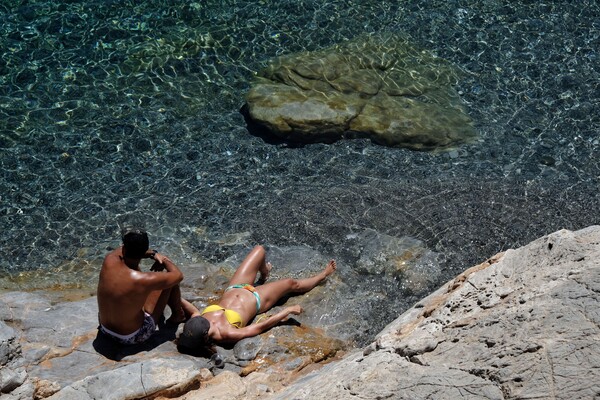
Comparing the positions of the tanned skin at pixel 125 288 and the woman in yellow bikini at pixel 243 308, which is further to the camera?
the woman in yellow bikini at pixel 243 308

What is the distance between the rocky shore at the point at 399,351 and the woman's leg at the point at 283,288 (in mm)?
356

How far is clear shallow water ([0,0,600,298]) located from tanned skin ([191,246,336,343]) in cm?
92

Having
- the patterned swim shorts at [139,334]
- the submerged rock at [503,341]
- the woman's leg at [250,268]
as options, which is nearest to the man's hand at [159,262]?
the patterned swim shorts at [139,334]

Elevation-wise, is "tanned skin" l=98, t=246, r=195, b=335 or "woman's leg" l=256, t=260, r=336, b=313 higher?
"tanned skin" l=98, t=246, r=195, b=335

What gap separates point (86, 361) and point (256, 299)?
6.51 ft

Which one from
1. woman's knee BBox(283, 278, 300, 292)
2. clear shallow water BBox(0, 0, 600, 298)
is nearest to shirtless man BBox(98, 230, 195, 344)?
woman's knee BBox(283, 278, 300, 292)

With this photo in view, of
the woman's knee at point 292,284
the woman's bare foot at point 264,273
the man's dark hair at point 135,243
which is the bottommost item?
the woman's bare foot at point 264,273

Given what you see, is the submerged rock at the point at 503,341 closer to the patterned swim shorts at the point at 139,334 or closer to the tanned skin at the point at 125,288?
the tanned skin at the point at 125,288

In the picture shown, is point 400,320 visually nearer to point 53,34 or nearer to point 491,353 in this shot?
point 491,353

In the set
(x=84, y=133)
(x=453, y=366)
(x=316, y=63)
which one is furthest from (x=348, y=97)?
(x=453, y=366)

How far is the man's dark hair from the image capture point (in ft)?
26.5

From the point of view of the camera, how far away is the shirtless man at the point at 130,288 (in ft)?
26.7

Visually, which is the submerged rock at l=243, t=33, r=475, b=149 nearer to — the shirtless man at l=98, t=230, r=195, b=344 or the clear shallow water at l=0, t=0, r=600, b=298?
the clear shallow water at l=0, t=0, r=600, b=298

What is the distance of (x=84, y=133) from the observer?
13.0m
